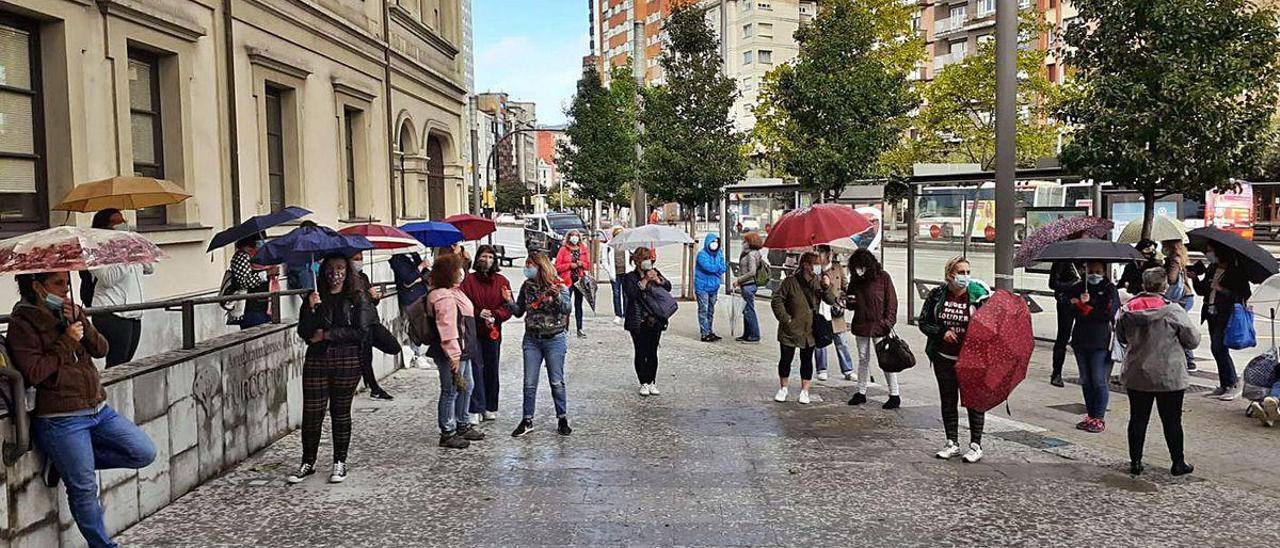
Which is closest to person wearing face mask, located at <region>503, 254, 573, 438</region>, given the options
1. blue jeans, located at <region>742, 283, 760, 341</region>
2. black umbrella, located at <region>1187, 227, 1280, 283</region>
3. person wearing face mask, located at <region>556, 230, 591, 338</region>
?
black umbrella, located at <region>1187, 227, 1280, 283</region>

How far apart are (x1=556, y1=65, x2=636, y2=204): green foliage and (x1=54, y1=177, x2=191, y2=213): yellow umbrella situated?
87.6 feet

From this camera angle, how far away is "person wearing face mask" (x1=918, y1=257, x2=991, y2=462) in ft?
25.2

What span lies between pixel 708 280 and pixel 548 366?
6.51 m

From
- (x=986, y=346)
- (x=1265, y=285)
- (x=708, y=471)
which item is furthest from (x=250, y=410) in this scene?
(x=1265, y=285)

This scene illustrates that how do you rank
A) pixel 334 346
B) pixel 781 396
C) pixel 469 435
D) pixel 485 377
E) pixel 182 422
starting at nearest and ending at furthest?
pixel 182 422, pixel 334 346, pixel 469 435, pixel 485 377, pixel 781 396

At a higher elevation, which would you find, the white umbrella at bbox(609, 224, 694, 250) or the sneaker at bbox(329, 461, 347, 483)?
the white umbrella at bbox(609, 224, 694, 250)

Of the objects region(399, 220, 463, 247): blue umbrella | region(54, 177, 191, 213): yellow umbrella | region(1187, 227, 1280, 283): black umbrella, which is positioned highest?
region(54, 177, 191, 213): yellow umbrella

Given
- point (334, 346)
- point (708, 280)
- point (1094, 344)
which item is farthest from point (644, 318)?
point (708, 280)

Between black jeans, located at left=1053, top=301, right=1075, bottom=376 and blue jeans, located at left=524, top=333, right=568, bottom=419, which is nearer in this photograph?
blue jeans, located at left=524, top=333, right=568, bottom=419

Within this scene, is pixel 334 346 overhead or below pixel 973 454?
overhead

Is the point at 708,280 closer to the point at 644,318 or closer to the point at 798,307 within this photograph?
the point at 644,318

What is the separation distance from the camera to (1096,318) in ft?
28.8

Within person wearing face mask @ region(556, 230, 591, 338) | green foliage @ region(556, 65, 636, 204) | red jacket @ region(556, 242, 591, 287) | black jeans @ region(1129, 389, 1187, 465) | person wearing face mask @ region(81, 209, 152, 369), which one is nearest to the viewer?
person wearing face mask @ region(81, 209, 152, 369)

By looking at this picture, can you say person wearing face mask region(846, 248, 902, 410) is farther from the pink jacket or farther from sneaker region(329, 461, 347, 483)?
sneaker region(329, 461, 347, 483)
